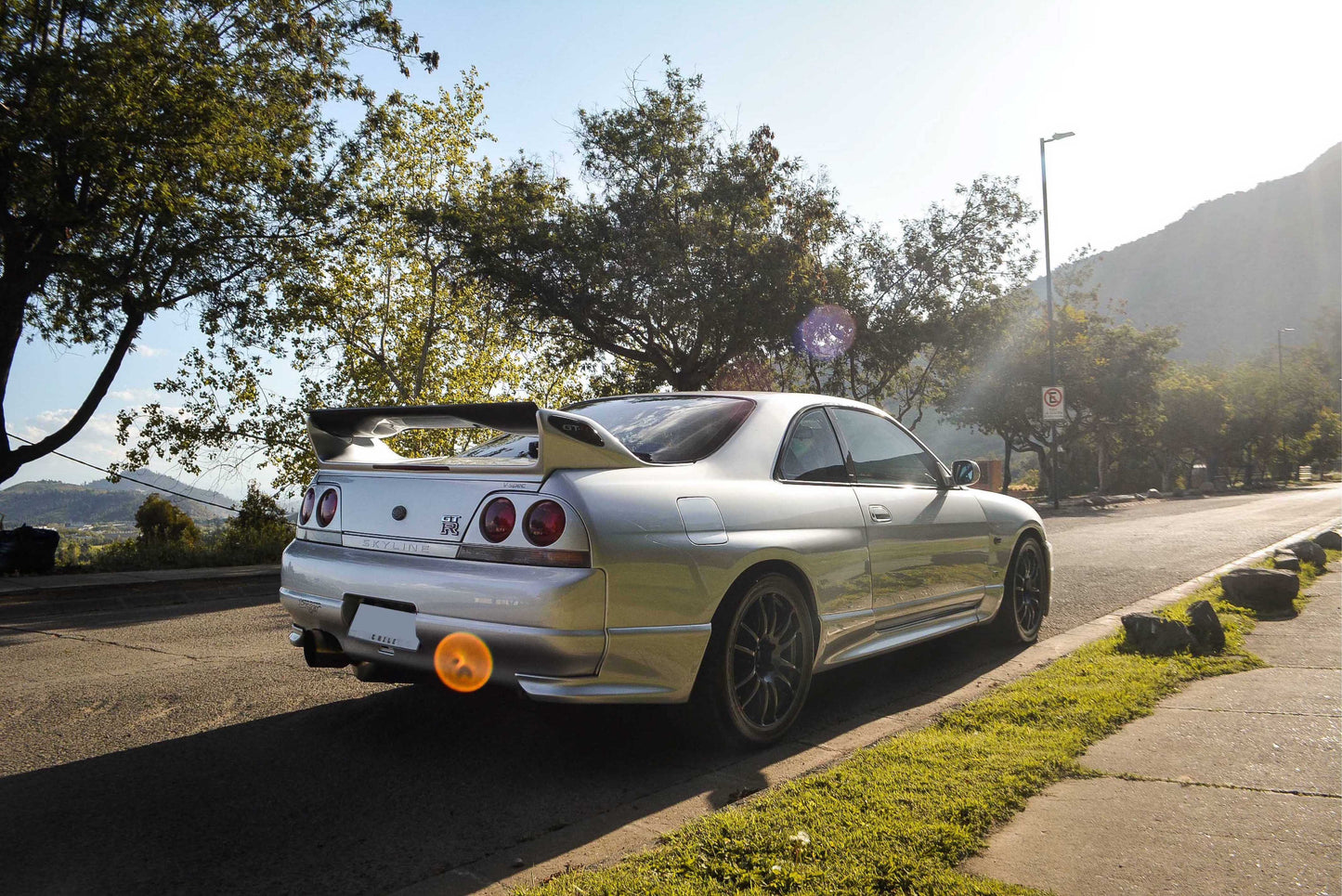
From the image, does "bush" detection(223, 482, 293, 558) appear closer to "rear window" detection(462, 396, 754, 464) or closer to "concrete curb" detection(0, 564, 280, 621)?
"concrete curb" detection(0, 564, 280, 621)

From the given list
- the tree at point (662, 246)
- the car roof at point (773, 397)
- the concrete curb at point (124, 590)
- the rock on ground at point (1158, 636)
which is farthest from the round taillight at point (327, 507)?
the tree at point (662, 246)

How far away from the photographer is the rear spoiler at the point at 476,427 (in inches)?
141

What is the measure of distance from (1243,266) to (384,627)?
606 ft

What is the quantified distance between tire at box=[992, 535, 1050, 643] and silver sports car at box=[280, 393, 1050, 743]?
135 cm

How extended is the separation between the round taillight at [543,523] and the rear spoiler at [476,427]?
15cm

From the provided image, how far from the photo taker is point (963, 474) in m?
5.75

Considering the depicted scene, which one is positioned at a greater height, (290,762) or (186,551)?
(186,551)

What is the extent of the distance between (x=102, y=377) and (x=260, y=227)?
3.67 meters

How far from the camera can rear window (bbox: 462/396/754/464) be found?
411 centimetres

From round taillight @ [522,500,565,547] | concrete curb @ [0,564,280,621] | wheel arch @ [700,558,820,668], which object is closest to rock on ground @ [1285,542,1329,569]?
wheel arch @ [700,558,820,668]

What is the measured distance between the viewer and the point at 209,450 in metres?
21.9

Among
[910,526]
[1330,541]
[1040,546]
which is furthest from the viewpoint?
[1330,541]

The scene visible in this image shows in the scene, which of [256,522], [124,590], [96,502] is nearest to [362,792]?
[124,590]

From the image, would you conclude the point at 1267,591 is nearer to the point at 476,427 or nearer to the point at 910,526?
the point at 910,526
